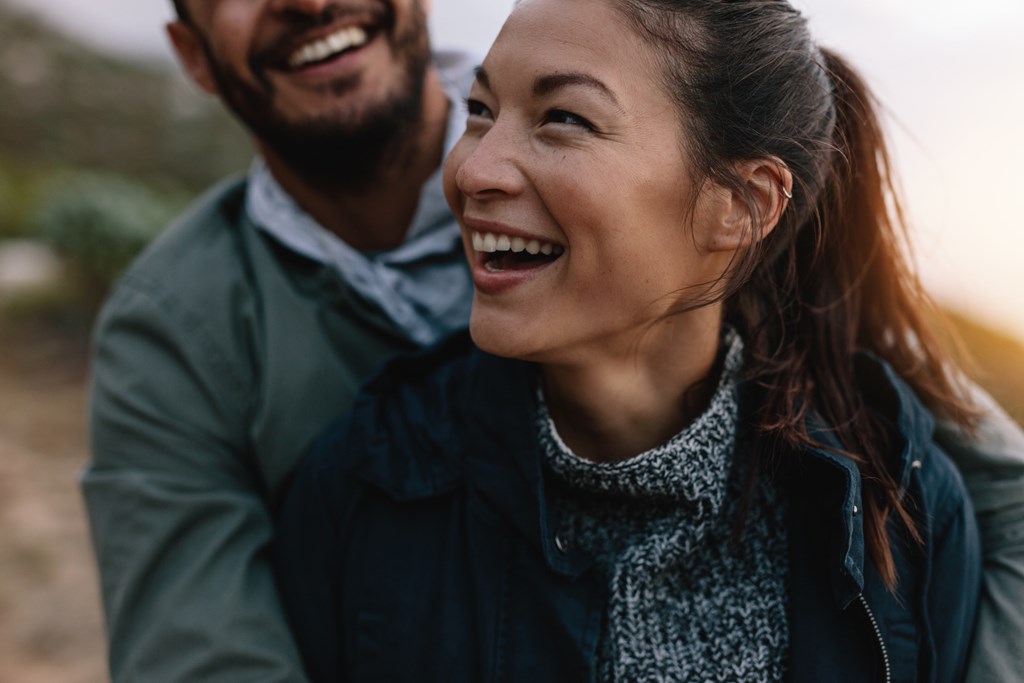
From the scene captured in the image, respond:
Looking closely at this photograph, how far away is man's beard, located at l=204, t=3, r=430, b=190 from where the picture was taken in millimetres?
2396

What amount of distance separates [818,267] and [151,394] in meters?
1.60

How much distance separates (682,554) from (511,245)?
65cm

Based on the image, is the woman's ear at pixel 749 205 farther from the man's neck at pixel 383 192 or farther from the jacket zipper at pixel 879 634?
the man's neck at pixel 383 192

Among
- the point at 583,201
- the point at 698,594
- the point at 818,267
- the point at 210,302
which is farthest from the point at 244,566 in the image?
the point at 818,267

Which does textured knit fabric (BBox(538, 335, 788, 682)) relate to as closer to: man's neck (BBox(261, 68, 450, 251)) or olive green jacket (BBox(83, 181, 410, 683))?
olive green jacket (BBox(83, 181, 410, 683))

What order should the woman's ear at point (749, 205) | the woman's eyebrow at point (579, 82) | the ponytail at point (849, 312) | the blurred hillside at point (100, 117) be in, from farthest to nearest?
the blurred hillside at point (100, 117)
the ponytail at point (849, 312)
the woman's ear at point (749, 205)
the woman's eyebrow at point (579, 82)

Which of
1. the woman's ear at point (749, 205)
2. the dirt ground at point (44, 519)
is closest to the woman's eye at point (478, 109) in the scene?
the woman's ear at point (749, 205)

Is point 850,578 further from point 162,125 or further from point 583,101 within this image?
point 162,125

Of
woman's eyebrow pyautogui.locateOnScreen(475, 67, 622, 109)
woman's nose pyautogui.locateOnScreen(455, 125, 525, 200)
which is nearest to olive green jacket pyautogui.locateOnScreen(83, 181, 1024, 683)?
woman's nose pyautogui.locateOnScreen(455, 125, 525, 200)

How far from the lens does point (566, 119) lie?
151 cm

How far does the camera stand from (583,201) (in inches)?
58.2

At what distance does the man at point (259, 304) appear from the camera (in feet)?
6.84

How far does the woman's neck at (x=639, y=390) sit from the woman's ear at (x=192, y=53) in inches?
58.2

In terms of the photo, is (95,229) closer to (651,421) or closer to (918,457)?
(651,421)
